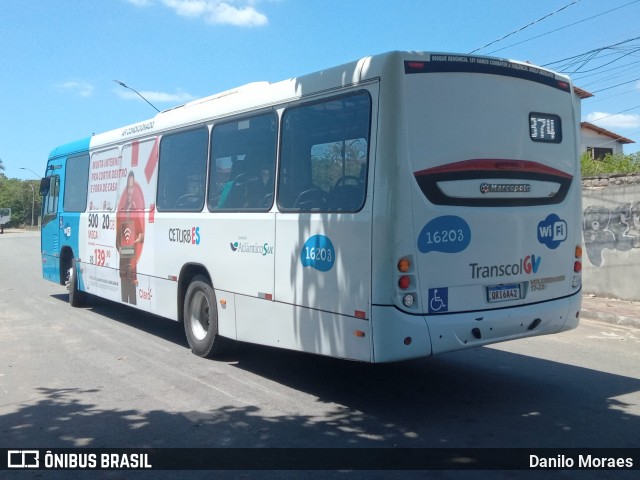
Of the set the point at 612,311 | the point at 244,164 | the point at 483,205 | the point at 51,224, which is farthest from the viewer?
the point at 51,224

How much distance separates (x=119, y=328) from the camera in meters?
11.1

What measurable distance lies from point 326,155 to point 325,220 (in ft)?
2.12

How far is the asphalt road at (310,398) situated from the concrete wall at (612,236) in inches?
142

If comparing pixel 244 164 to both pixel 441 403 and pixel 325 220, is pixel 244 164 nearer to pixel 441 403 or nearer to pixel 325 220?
pixel 325 220

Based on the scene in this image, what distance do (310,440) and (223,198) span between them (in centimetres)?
357

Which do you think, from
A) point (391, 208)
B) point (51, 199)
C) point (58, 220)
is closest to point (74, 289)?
point (58, 220)

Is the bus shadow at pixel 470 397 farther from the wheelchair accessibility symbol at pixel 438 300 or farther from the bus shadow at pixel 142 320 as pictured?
the bus shadow at pixel 142 320

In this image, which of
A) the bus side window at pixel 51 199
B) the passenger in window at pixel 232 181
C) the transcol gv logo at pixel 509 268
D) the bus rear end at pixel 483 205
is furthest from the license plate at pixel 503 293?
the bus side window at pixel 51 199

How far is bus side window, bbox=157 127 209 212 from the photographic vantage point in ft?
28.3

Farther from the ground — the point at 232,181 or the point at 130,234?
the point at 232,181

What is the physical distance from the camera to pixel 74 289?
42.9 ft

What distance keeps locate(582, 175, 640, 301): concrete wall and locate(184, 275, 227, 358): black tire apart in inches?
347

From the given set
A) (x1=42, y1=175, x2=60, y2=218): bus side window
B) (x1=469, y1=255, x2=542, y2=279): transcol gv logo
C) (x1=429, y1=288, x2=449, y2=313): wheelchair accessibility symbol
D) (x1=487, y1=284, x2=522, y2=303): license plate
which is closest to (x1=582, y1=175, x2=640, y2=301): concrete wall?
(x1=469, y1=255, x2=542, y2=279): transcol gv logo

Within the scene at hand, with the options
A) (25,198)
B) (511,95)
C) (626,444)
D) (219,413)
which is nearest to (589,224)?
(511,95)
